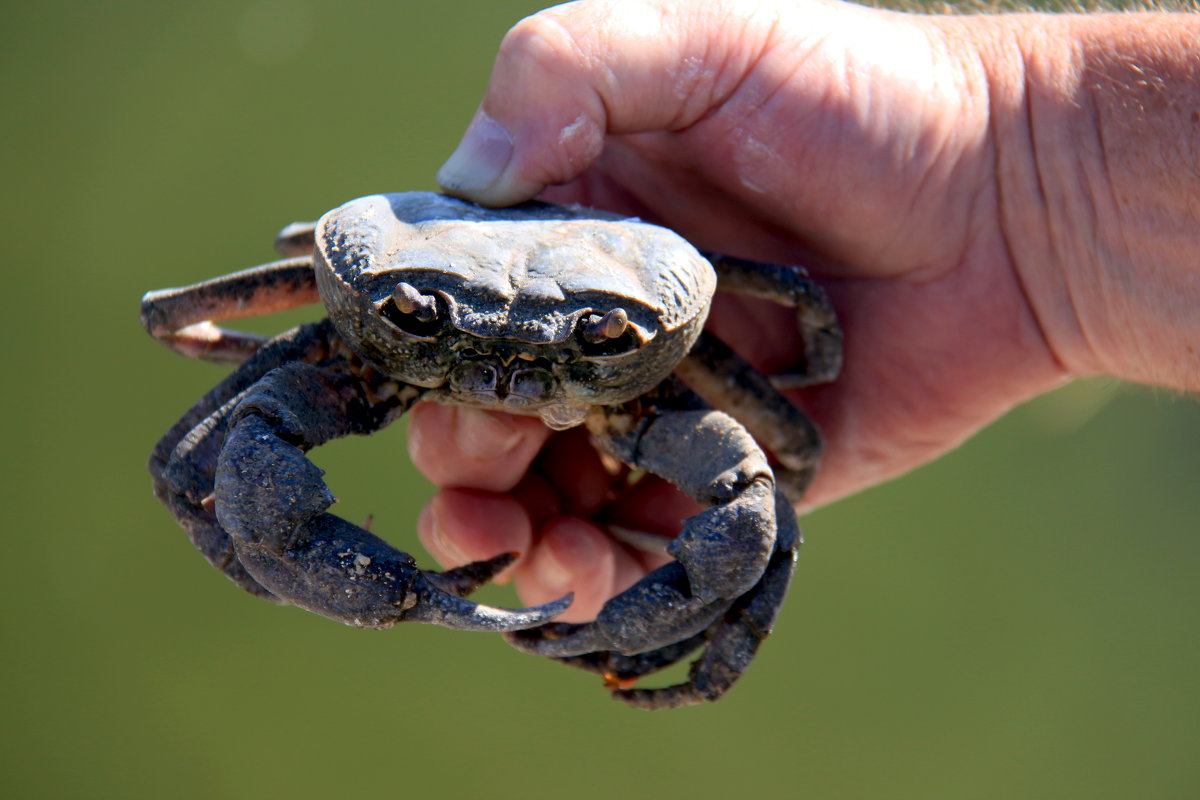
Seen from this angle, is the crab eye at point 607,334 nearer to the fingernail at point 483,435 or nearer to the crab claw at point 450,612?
the crab claw at point 450,612

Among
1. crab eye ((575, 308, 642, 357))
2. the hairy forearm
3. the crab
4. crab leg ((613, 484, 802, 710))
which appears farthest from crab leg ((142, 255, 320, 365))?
the hairy forearm

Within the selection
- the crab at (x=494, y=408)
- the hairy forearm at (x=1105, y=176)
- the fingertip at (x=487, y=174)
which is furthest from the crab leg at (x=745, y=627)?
the hairy forearm at (x=1105, y=176)

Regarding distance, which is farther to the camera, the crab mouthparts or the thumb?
the thumb

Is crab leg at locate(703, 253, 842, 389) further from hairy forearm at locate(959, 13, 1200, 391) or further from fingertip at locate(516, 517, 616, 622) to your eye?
fingertip at locate(516, 517, 616, 622)

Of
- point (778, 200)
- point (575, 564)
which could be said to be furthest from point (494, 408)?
point (778, 200)

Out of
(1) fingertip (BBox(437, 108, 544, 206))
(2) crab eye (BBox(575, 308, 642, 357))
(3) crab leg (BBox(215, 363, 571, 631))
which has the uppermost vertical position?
(1) fingertip (BBox(437, 108, 544, 206))
